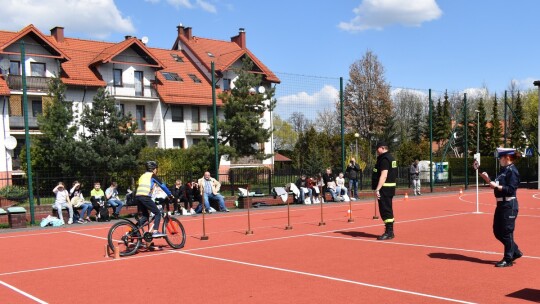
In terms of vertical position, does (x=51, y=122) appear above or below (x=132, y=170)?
above

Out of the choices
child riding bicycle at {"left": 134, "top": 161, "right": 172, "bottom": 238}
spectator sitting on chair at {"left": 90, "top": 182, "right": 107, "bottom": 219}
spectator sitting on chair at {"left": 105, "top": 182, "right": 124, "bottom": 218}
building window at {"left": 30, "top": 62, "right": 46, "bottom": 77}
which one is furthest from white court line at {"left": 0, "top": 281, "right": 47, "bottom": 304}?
building window at {"left": 30, "top": 62, "right": 46, "bottom": 77}

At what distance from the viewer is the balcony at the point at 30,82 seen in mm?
36344

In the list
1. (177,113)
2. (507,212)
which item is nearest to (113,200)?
(507,212)

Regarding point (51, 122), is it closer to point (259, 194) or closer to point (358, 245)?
point (259, 194)

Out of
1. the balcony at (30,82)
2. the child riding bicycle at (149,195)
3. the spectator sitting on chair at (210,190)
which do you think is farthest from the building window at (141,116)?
the child riding bicycle at (149,195)

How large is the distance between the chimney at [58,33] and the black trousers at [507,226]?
135 ft

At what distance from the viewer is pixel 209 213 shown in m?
19.7

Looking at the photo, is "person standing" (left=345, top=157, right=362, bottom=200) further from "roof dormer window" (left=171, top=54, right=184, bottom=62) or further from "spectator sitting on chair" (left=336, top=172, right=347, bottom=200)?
"roof dormer window" (left=171, top=54, right=184, bottom=62)

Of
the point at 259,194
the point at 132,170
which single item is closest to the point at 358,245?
the point at 259,194

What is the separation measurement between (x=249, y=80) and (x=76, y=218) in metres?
17.0

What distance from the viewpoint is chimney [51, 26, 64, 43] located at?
42.8 m

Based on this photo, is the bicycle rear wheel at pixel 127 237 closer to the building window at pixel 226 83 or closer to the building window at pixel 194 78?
the building window at pixel 226 83

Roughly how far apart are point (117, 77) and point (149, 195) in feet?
110

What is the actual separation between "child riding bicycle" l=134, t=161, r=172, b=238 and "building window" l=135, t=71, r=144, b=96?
110 ft
